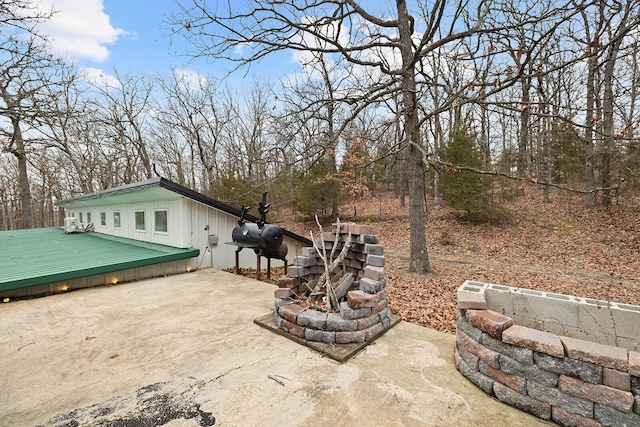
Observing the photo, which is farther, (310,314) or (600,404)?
(310,314)

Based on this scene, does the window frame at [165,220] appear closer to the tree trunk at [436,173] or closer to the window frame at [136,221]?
the window frame at [136,221]

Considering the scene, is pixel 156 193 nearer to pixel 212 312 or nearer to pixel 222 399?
pixel 212 312

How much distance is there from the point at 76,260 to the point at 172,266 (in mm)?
1917

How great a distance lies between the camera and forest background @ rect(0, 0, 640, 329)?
5.61 metres

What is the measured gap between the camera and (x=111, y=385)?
2443 millimetres

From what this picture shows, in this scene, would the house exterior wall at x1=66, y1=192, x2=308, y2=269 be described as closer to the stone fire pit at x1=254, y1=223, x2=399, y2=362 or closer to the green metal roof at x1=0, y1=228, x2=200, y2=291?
the green metal roof at x1=0, y1=228, x2=200, y2=291

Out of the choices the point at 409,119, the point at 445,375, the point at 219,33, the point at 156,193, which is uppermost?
the point at 219,33

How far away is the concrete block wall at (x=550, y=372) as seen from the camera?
1.83 meters

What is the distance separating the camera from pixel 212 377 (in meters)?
2.54

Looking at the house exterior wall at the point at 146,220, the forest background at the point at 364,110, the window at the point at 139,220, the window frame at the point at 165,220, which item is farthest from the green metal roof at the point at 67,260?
the forest background at the point at 364,110

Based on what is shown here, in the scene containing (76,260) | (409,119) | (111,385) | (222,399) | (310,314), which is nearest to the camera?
(222,399)

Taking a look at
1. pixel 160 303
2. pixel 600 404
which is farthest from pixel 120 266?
pixel 600 404

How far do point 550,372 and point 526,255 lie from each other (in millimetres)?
8857

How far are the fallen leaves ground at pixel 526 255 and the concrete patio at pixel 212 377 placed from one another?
1622 millimetres
